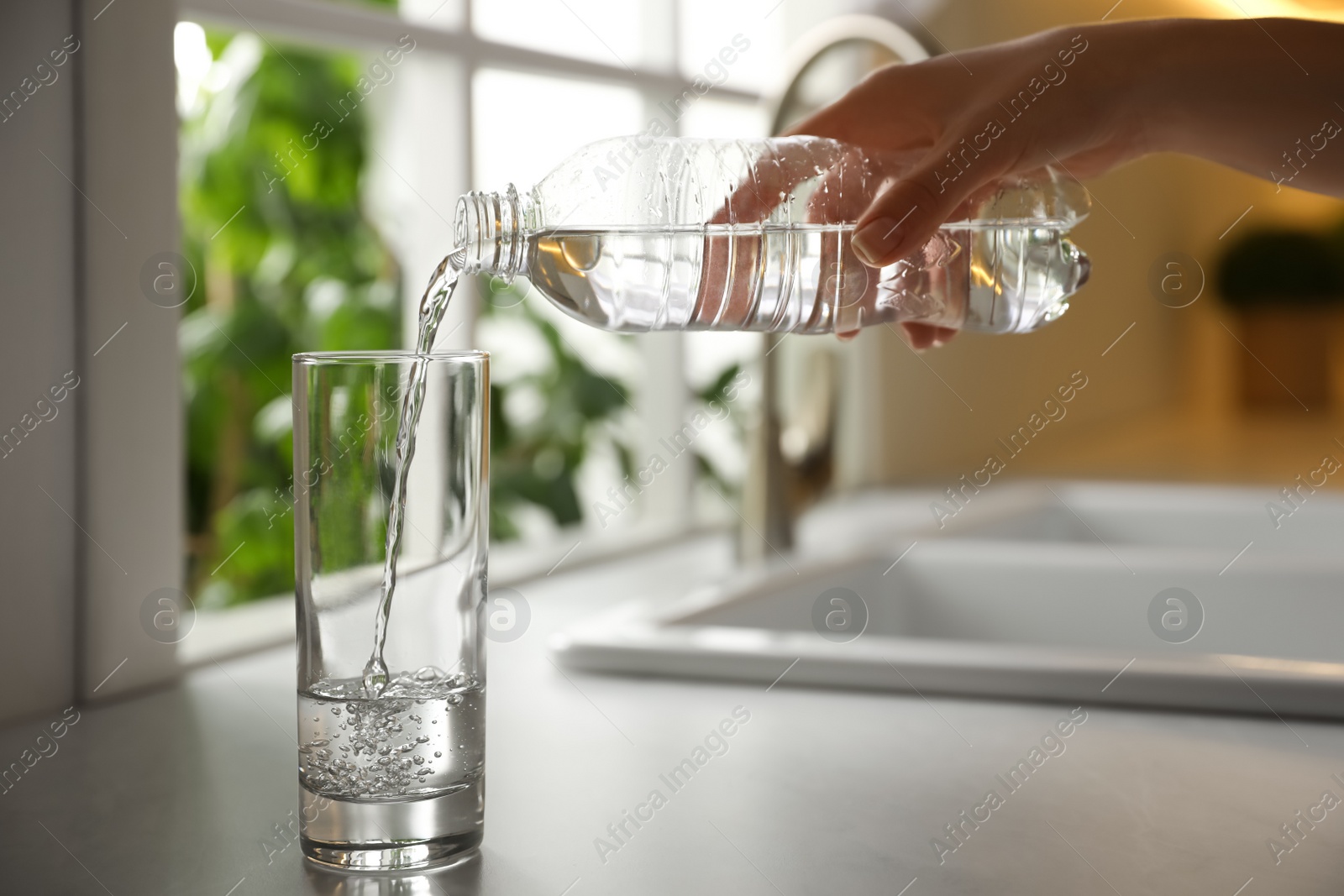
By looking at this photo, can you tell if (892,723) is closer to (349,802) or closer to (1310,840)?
(1310,840)

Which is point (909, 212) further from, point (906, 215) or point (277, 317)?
point (277, 317)

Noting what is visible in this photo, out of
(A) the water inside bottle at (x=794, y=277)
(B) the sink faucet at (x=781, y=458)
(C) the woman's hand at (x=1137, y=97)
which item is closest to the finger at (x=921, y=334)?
(A) the water inside bottle at (x=794, y=277)

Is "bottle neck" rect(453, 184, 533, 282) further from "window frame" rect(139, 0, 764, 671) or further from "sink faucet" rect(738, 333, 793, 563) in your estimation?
"sink faucet" rect(738, 333, 793, 563)

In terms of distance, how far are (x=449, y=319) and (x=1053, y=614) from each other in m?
0.65

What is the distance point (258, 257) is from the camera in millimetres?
2662

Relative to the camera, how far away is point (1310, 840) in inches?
25.8

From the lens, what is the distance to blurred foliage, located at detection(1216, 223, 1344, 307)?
4098 millimetres

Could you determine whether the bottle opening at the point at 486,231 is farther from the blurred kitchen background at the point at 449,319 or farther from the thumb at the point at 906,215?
the blurred kitchen background at the point at 449,319

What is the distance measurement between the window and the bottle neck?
724 mm

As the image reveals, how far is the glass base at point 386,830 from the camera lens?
0.58 m

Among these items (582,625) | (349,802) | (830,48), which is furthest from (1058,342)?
(349,802)

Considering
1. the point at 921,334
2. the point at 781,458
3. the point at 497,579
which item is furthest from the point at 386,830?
the point at 781,458

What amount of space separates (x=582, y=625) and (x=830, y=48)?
0.65 metres

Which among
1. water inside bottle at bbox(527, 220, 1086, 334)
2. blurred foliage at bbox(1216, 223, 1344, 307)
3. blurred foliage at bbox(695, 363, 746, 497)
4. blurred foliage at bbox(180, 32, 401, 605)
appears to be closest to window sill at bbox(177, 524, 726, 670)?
blurred foliage at bbox(695, 363, 746, 497)
